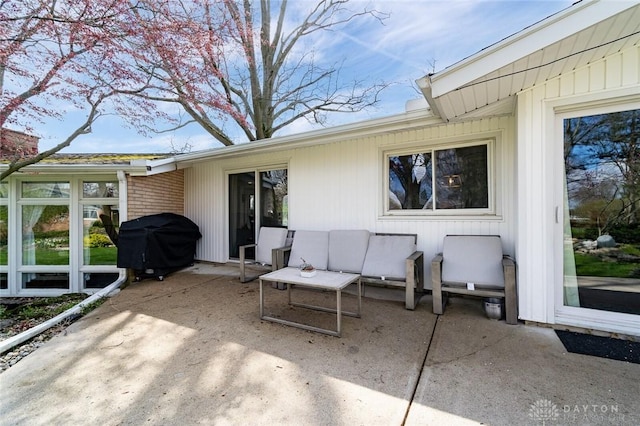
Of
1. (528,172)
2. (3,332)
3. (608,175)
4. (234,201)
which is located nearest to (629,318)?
(608,175)

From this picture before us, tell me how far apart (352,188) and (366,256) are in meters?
1.21

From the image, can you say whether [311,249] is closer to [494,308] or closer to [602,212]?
[494,308]

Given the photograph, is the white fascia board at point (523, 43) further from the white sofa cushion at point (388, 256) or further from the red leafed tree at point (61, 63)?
the red leafed tree at point (61, 63)

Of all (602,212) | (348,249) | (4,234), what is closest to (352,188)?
(348,249)

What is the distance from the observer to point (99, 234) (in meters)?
5.36

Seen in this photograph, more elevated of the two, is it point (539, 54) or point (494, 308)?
point (539, 54)

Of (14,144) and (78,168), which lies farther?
(78,168)

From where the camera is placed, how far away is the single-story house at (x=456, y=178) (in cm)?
247

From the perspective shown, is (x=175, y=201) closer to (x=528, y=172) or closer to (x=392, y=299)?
(x=392, y=299)

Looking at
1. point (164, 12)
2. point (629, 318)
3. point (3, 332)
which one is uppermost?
point (164, 12)

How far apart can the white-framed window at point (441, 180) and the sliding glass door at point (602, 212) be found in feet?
3.11

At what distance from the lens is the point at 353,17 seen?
841 cm

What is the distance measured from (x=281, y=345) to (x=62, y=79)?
5384 millimetres

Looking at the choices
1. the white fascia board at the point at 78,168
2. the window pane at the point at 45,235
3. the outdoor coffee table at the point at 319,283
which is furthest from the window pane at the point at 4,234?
the outdoor coffee table at the point at 319,283
